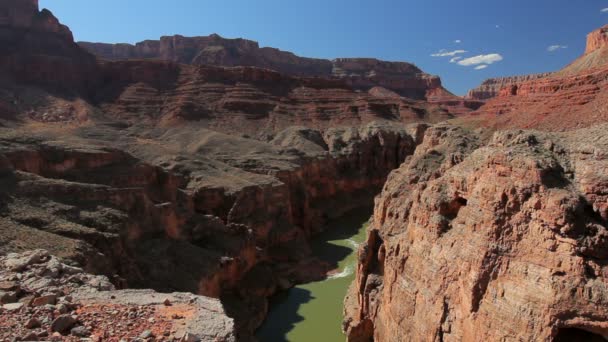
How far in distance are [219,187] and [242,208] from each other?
3604 millimetres

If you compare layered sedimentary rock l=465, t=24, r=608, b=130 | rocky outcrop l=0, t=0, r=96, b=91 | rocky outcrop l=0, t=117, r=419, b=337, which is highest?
rocky outcrop l=0, t=0, r=96, b=91

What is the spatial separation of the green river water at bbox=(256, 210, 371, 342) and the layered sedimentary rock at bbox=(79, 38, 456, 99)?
97.2 m

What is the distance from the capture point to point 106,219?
24094 millimetres

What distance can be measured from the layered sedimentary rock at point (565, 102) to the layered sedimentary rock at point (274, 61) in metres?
74.6

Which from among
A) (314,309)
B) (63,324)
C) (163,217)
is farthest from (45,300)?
(314,309)

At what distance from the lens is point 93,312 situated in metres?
11.9

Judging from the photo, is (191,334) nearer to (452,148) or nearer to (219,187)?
(452,148)

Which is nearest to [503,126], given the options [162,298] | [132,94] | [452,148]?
[452,148]

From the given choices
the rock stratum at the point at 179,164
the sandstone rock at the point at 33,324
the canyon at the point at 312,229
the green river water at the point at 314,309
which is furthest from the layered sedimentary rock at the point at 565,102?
the sandstone rock at the point at 33,324

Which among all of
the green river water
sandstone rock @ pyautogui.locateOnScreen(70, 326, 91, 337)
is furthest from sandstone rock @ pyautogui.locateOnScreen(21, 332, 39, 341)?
the green river water

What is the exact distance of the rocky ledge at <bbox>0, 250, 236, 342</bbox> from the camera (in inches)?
416

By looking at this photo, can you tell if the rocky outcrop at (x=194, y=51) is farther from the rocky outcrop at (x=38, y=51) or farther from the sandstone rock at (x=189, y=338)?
the sandstone rock at (x=189, y=338)

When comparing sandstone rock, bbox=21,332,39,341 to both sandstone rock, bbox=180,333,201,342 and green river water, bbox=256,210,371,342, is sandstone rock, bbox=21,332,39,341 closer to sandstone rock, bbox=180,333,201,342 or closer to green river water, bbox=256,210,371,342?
sandstone rock, bbox=180,333,201,342

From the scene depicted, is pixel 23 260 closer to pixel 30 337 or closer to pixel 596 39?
pixel 30 337
